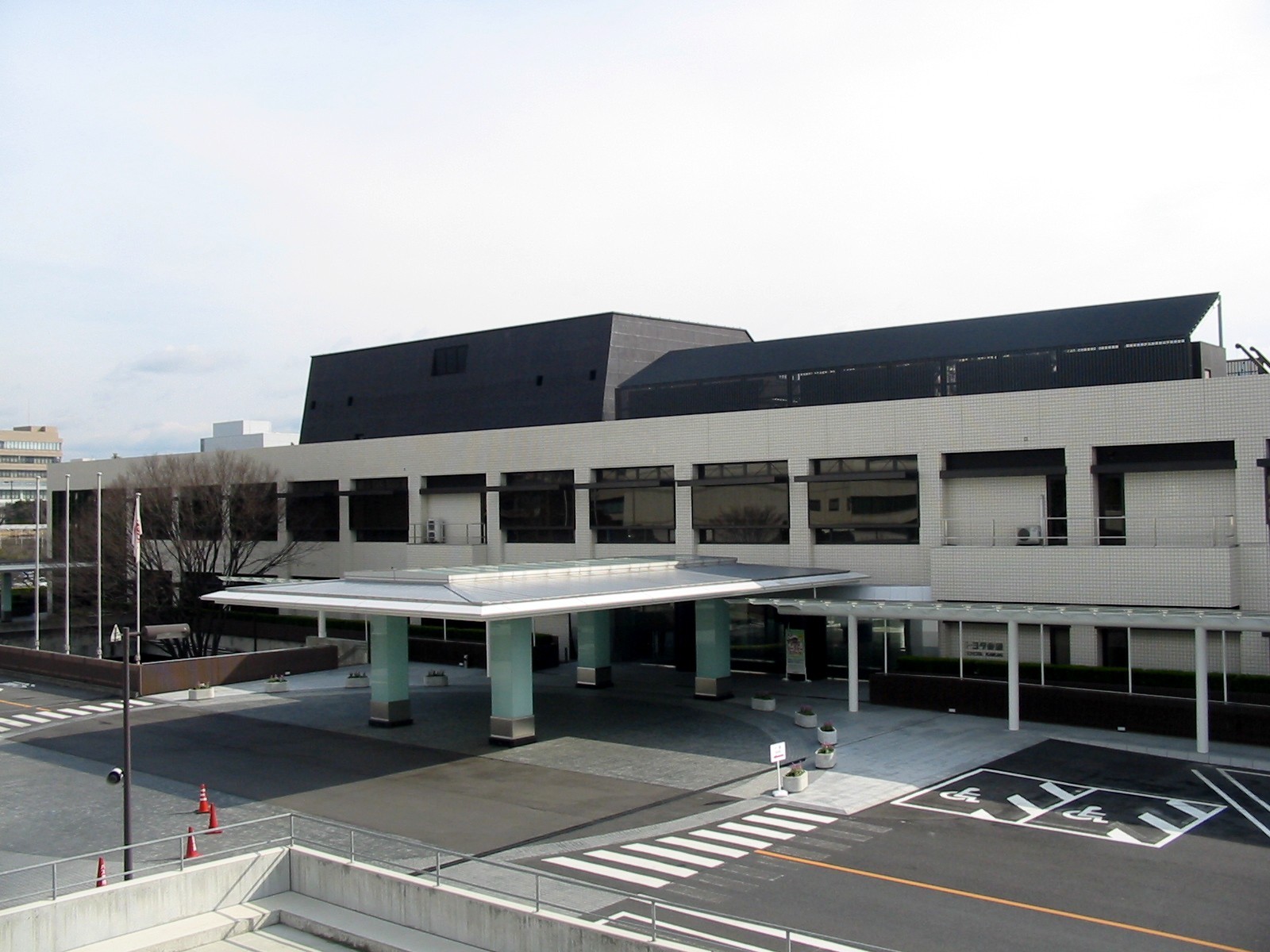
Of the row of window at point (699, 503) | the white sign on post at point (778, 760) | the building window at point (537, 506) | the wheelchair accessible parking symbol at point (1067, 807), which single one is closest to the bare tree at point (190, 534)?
the row of window at point (699, 503)

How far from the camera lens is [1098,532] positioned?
112 ft

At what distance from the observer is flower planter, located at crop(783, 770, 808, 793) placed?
24.3 metres

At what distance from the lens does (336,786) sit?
25453 mm

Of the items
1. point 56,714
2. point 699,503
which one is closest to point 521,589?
point 699,503

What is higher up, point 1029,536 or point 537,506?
point 537,506

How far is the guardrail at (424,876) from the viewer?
→ 1533 centimetres

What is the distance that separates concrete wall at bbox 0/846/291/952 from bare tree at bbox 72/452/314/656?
36450 mm

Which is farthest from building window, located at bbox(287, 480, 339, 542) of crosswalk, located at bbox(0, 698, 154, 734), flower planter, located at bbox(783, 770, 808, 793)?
flower planter, located at bbox(783, 770, 808, 793)

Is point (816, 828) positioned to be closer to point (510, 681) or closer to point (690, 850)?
point (690, 850)

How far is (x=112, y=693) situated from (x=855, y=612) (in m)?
28.4

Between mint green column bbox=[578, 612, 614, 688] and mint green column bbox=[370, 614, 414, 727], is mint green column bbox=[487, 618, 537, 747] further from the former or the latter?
mint green column bbox=[578, 612, 614, 688]

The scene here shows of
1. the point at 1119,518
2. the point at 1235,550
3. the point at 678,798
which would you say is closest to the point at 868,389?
the point at 1119,518

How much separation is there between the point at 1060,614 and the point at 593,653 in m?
17.1

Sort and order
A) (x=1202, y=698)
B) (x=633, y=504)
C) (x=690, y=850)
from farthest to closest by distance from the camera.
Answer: (x=633, y=504) → (x=1202, y=698) → (x=690, y=850)
